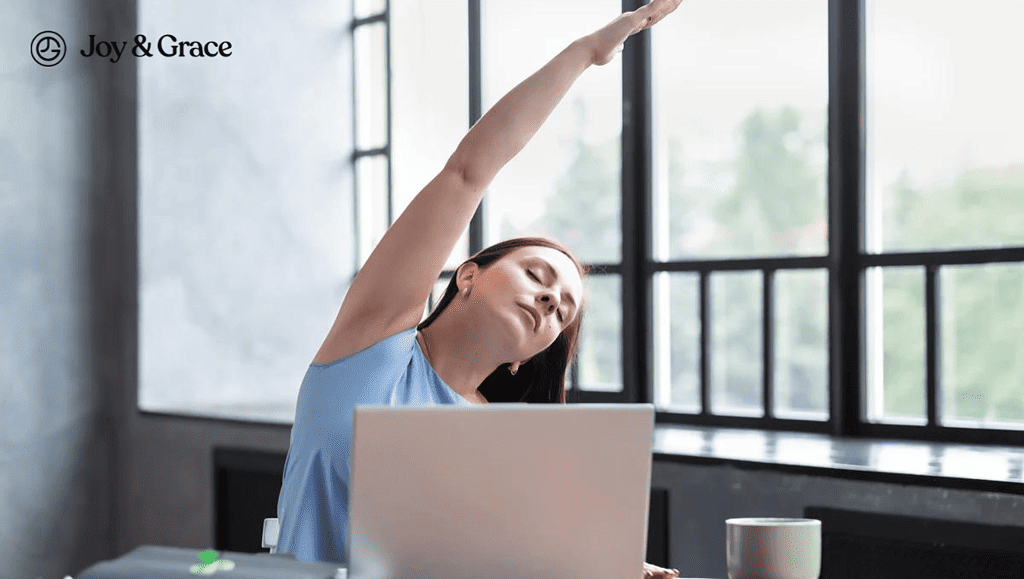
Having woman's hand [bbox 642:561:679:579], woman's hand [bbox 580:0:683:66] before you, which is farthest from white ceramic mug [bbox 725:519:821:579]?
woman's hand [bbox 580:0:683:66]

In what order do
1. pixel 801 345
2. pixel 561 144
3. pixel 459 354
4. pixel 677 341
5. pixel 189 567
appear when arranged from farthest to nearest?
pixel 561 144 < pixel 677 341 < pixel 801 345 < pixel 459 354 < pixel 189 567

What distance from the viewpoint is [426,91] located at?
5141 mm

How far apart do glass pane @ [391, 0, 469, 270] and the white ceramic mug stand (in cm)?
353

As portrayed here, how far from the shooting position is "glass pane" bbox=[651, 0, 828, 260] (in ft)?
12.4

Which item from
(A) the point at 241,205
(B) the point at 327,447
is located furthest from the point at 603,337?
(B) the point at 327,447

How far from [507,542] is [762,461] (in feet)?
5.64

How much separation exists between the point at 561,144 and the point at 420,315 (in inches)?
117

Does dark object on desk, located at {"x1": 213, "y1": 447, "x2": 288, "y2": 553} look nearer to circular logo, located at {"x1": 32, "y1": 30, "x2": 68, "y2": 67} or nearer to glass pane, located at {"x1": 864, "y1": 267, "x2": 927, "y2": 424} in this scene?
circular logo, located at {"x1": 32, "y1": 30, "x2": 68, "y2": 67}

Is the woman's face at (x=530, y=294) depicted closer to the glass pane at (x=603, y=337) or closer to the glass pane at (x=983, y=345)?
the glass pane at (x=983, y=345)

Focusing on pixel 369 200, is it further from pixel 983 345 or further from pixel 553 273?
pixel 553 273

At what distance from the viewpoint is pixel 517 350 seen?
1.62 meters

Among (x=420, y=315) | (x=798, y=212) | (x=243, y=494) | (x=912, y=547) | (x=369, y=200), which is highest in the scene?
(x=369, y=200)

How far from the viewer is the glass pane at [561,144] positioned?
14.3ft

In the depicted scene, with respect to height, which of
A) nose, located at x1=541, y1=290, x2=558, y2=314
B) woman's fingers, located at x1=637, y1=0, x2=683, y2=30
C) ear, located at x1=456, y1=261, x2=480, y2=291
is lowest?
nose, located at x1=541, y1=290, x2=558, y2=314
